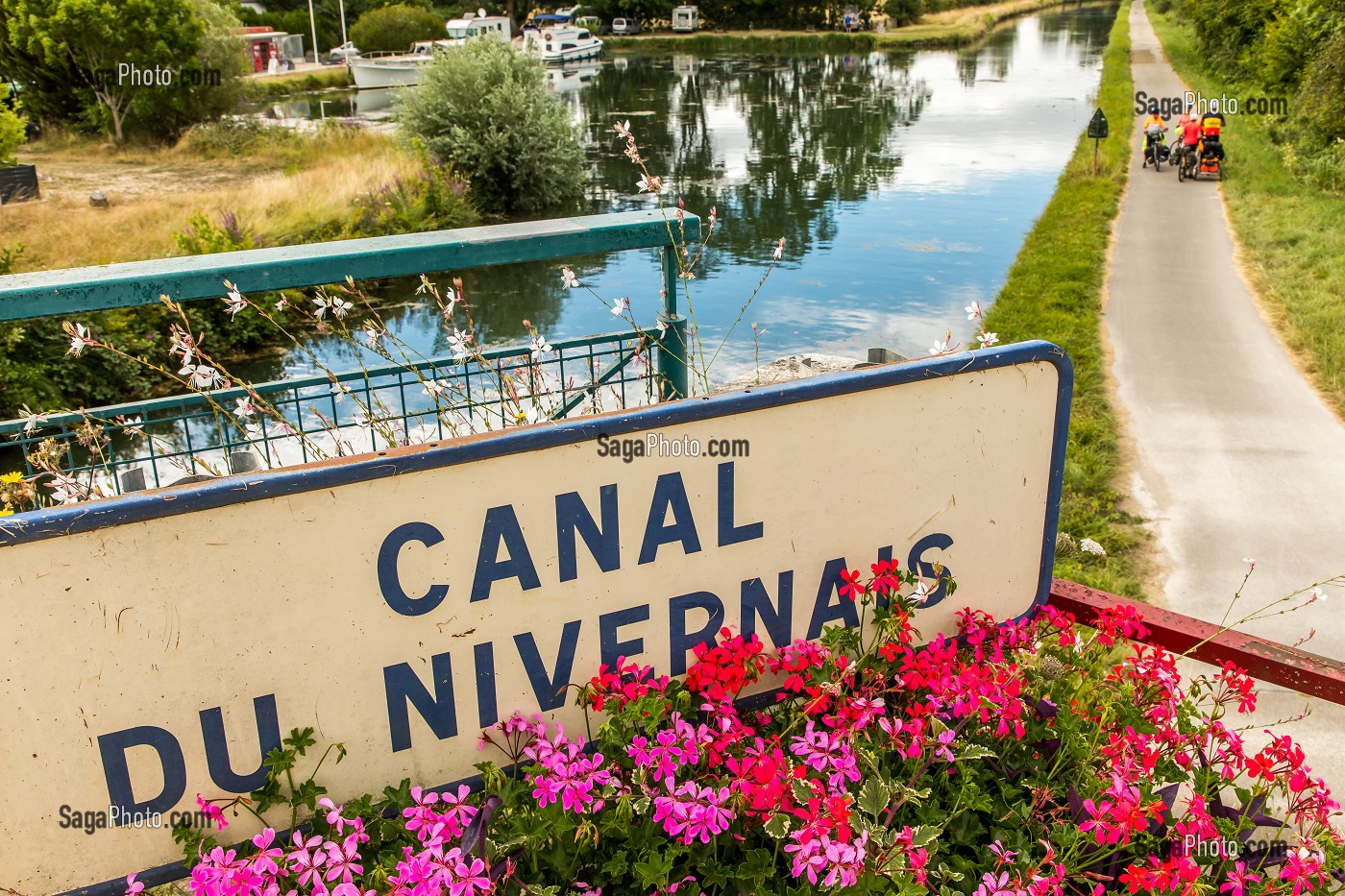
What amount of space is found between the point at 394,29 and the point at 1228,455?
2443 inches

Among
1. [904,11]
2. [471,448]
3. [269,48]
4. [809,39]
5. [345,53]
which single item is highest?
[904,11]

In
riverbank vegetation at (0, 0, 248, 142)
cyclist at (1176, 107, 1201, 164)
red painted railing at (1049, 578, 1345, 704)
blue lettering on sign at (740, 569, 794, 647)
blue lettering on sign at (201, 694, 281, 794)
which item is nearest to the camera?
blue lettering on sign at (201, 694, 281, 794)

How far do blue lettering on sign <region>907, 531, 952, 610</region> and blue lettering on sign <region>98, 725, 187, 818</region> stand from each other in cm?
135

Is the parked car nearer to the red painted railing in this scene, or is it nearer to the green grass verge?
the green grass verge

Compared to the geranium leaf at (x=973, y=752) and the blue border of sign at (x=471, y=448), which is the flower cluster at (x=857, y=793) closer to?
the geranium leaf at (x=973, y=752)

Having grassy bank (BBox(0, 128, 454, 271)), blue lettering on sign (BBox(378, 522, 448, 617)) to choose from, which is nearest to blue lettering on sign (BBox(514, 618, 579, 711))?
blue lettering on sign (BBox(378, 522, 448, 617))

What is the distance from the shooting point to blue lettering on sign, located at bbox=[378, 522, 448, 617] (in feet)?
5.54

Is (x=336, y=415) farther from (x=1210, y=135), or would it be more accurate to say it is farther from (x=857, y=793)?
(x=1210, y=135)

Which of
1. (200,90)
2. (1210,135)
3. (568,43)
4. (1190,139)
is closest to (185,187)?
(200,90)

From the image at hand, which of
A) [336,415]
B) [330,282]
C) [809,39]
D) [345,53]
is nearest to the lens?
[330,282]

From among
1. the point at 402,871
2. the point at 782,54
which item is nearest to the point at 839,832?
the point at 402,871

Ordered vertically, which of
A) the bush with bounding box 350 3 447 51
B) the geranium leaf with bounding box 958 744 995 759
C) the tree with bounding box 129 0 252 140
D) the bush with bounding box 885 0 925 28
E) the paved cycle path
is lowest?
the paved cycle path

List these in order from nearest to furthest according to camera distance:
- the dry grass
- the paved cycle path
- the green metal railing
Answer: the green metal railing
the paved cycle path
the dry grass

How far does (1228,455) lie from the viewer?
7.18 metres
